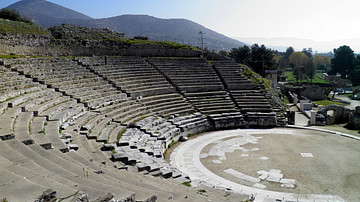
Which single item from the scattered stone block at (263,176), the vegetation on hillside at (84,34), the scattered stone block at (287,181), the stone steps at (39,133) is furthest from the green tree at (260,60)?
the stone steps at (39,133)

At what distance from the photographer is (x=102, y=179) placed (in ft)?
Answer: 19.6

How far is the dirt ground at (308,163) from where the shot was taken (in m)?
9.93

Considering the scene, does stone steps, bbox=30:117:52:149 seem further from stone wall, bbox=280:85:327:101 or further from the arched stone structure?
stone wall, bbox=280:85:327:101

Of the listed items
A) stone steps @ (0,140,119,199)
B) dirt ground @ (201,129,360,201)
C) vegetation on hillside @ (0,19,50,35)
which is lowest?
dirt ground @ (201,129,360,201)

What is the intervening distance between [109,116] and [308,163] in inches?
416

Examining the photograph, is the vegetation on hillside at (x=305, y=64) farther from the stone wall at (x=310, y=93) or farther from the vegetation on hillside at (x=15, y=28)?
the vegetation on hillside at (x=15, y=28)

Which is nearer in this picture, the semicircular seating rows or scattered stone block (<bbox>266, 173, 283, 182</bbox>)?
the semicircular seating rows

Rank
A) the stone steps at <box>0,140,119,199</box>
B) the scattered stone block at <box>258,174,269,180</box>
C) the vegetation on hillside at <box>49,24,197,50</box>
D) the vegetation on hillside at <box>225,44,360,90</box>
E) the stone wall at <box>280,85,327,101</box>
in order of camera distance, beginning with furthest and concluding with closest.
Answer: the vegetation on hillside at <box>225,44,360,90</box>, the stone wall at <box>280,85,327,101</box>, the vegetation on hillside at <box>49,24,197,50</box>, the scattered stone block at <box>258,174,269,180</box>, the stone steps at <box>0,140,119,199</box>

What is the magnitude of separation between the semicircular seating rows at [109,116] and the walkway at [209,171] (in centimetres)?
100

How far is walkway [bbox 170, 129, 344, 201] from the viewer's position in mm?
9169

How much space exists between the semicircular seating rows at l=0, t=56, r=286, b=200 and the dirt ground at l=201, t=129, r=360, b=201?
3.37m

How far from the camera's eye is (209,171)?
11.5m

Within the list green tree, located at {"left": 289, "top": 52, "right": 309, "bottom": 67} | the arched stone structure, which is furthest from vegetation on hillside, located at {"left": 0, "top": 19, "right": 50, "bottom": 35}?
green tree, located at {"left": 289, "top": 52, "right": 309, "bottom": 67}

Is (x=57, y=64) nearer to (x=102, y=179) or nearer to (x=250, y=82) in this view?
(x=102, y=179)
